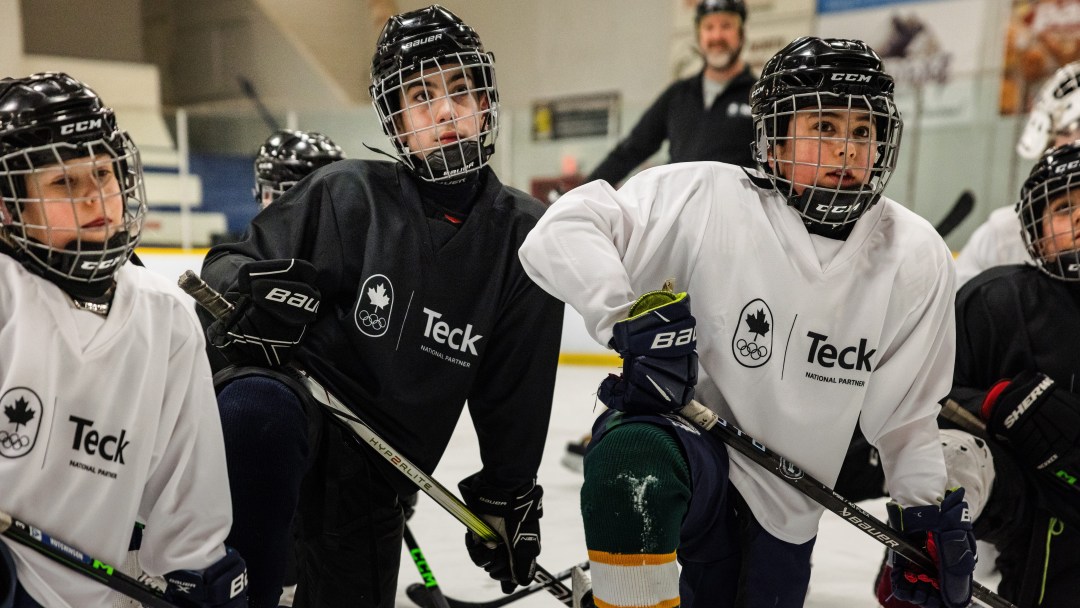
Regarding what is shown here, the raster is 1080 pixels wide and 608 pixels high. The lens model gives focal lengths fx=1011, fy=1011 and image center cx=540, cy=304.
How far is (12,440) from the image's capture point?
1146 millimetres

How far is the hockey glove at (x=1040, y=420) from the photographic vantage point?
1.76m

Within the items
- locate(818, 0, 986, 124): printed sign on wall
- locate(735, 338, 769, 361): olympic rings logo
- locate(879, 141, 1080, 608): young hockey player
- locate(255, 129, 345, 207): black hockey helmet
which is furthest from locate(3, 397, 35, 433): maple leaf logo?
locate(818, 0, 986, 124): printed sign on wall

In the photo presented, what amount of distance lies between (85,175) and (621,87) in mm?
6688

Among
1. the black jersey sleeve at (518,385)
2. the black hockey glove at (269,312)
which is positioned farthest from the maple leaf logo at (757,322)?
the black hockey glove at (269,312)

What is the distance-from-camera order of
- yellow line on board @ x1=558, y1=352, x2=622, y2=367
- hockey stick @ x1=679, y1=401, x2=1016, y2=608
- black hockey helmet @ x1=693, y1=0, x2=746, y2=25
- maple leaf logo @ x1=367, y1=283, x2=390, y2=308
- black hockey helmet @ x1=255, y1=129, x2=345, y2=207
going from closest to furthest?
1. hockey stick @ x1=679, y1=401, x2=1016, y2=608
2. maple leaf logo @ x1=367, y1=283, x2=390, y2=308
3. black hockey helmet @ x1=255, y1=129, x2=345, y2=207
4. black hockey helmet @ x1=693, y1=0, x2=746, y2=25
5. yellow line on board @ x1=558, y1=352, x2=622, y2=367

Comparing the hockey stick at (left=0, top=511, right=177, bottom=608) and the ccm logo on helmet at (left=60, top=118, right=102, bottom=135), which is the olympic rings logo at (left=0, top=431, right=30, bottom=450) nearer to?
the hockey stick at (left=0, top=511, right=177, bottom=608)

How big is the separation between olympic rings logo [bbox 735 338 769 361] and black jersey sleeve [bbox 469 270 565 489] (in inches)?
14.0

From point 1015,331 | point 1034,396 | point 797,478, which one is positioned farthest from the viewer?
point 1015,331

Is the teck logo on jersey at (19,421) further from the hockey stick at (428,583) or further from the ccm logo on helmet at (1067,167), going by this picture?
the ccm logo on helmet at (1067,167)

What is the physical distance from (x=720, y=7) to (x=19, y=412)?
8.53ft

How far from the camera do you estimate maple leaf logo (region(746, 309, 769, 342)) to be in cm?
151

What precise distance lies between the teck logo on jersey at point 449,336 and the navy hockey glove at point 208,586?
0.51 m

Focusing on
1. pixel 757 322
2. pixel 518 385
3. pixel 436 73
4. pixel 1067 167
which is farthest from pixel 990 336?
pixel 436 73

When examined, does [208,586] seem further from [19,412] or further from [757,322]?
[757,322]
